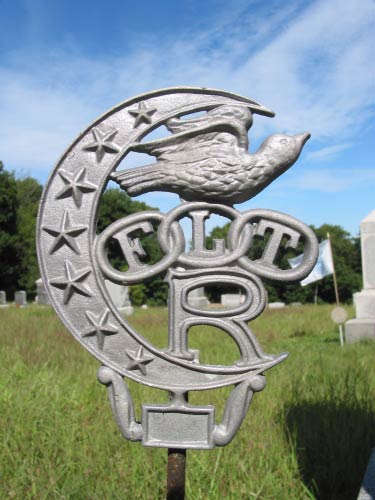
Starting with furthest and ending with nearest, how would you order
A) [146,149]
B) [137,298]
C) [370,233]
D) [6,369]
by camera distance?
[137,298]
[370,233]
[6,369]
[146,149]

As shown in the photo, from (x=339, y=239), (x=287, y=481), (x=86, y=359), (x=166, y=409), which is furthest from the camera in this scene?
(x=339, y=239)

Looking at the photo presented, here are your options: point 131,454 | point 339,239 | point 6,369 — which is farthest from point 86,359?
point 339,239

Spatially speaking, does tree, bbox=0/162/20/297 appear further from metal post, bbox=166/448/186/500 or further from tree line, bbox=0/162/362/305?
metal post, bbox=166/448/186/500

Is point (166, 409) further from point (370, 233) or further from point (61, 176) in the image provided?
point (370, 233)

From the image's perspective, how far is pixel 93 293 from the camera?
1.56 m

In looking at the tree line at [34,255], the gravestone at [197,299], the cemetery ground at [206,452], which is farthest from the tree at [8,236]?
the cemetery ground at [206,452]

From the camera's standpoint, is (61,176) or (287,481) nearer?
(61,176)

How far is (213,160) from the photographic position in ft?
5.13

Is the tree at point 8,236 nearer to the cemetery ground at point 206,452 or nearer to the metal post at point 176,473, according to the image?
the cemetery ground at point 206,452

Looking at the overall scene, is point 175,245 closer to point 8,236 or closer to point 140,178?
point 140,178

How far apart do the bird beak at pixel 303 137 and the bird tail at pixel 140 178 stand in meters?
0.47

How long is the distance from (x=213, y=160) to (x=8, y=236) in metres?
23.0

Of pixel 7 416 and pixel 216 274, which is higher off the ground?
pixel 216 274

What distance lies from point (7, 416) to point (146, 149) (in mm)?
2015
